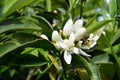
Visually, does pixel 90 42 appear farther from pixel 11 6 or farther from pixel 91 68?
pixel 11 6

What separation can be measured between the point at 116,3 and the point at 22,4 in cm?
49

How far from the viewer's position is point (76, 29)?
125 centimetres

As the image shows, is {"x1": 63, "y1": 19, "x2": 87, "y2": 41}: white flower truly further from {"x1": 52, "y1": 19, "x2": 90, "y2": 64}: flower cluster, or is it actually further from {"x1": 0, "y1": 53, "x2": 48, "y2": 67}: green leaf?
{"x1": 0, "y1": 53, "x2": 48, "y2": 67}: green leaf

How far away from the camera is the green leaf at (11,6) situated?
3.93 feet

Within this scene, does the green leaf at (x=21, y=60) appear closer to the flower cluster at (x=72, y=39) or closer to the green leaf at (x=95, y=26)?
the flower cluster at (x=72, y=39)

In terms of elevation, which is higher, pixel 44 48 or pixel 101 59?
pixel 44 48

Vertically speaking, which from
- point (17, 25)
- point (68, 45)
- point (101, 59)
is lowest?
point (101, 59)

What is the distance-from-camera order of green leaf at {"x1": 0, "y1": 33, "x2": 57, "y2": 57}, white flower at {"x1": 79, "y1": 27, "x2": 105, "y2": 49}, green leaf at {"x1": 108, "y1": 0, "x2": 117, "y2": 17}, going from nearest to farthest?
green leaf at {"x1": 0, "y1": 33, "x2": 57, "y2": 57}, white flower at {"x1": 79, "y1": 27, "x2": 105, "y2": 49}, green leaf at {"x1": 108, "y1": 0, "x2": 117, "y2": 17}

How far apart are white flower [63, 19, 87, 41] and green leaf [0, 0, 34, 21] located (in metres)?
0.17

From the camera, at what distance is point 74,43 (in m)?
1.26

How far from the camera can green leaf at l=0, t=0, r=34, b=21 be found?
120 cm

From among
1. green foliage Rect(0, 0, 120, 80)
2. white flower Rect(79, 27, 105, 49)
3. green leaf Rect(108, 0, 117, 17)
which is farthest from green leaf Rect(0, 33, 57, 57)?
green leaf Rect(108, 0, 117, 17)

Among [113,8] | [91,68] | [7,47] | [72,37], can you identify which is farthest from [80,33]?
[113,8]

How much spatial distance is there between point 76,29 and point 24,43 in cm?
20
